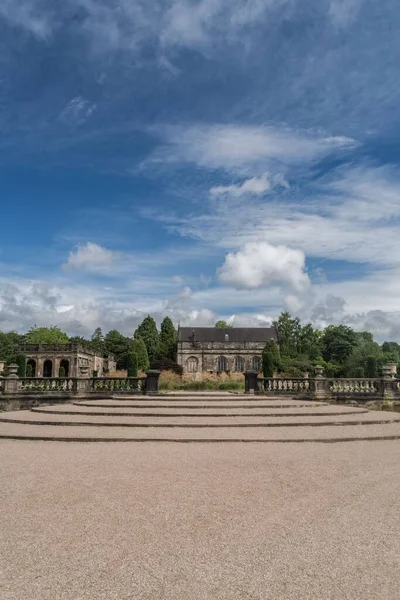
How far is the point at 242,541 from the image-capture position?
482cm

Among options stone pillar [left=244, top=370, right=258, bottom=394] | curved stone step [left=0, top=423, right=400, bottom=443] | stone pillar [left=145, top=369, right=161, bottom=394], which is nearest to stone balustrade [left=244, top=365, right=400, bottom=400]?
stone pillar [left=244, top=370, right=258, bottom=394]

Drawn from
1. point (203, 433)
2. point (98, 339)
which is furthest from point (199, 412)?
point (98, 339)

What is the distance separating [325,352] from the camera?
248ft

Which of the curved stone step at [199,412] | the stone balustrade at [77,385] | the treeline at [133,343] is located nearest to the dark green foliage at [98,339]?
the treeline at [133,343]

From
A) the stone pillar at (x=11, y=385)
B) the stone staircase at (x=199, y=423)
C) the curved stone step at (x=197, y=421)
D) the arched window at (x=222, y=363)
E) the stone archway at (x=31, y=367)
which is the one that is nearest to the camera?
the stone staircase at (x=199, y=423)

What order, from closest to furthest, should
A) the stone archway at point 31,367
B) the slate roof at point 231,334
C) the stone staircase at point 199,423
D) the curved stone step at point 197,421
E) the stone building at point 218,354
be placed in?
the stone staircase at point 199,423 < the curved stone step at point 197,421 < the stone archway at point 31,367 < the stone building at point 218,354 < the slate roof at point 231,334

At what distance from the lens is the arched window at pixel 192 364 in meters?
70.5

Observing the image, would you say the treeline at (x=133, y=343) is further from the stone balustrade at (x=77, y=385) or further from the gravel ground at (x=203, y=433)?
the gravel ground at (x=203, y=433)

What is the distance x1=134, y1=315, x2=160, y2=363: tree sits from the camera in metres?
71.1

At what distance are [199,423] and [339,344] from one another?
6220 cm

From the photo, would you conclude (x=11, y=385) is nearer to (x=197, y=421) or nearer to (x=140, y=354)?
(x=197, y=421)

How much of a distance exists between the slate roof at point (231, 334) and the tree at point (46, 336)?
2420cm

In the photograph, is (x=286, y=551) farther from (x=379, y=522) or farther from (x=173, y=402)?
(x=173, y=402)

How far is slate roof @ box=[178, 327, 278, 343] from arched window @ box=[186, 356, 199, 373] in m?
3.03
